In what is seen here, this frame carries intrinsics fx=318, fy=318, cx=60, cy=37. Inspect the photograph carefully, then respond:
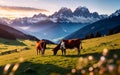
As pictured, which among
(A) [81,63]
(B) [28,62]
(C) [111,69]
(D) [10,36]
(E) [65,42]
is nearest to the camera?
(C) [111,69]

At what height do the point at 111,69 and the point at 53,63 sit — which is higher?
the point at 111,69

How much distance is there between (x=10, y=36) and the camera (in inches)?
7672

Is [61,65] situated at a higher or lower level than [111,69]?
lower

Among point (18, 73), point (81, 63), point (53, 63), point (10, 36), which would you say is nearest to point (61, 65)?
point (53, 63)

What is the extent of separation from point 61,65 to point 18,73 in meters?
4.67

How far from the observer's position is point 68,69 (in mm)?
32031

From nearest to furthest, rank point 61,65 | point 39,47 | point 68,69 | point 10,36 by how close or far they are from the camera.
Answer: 1. point 68,69
2. point 61,65
3. point 39,47
4. point 10,36

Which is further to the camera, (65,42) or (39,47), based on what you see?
(39,47)

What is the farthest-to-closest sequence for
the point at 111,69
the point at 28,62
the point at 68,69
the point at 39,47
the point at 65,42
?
the point at 39,47
the point at 65,42
the point at 28,62
the point at 68,69
the point at 111,69

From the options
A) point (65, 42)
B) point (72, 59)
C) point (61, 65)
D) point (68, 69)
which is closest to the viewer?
point (68, 69)

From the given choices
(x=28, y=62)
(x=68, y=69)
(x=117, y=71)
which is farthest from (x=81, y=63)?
(x=28, y=62)

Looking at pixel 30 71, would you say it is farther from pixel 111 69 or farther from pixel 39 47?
pixel 111 69

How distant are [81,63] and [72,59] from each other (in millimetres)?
32915

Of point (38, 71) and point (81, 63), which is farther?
point (38, 71)
